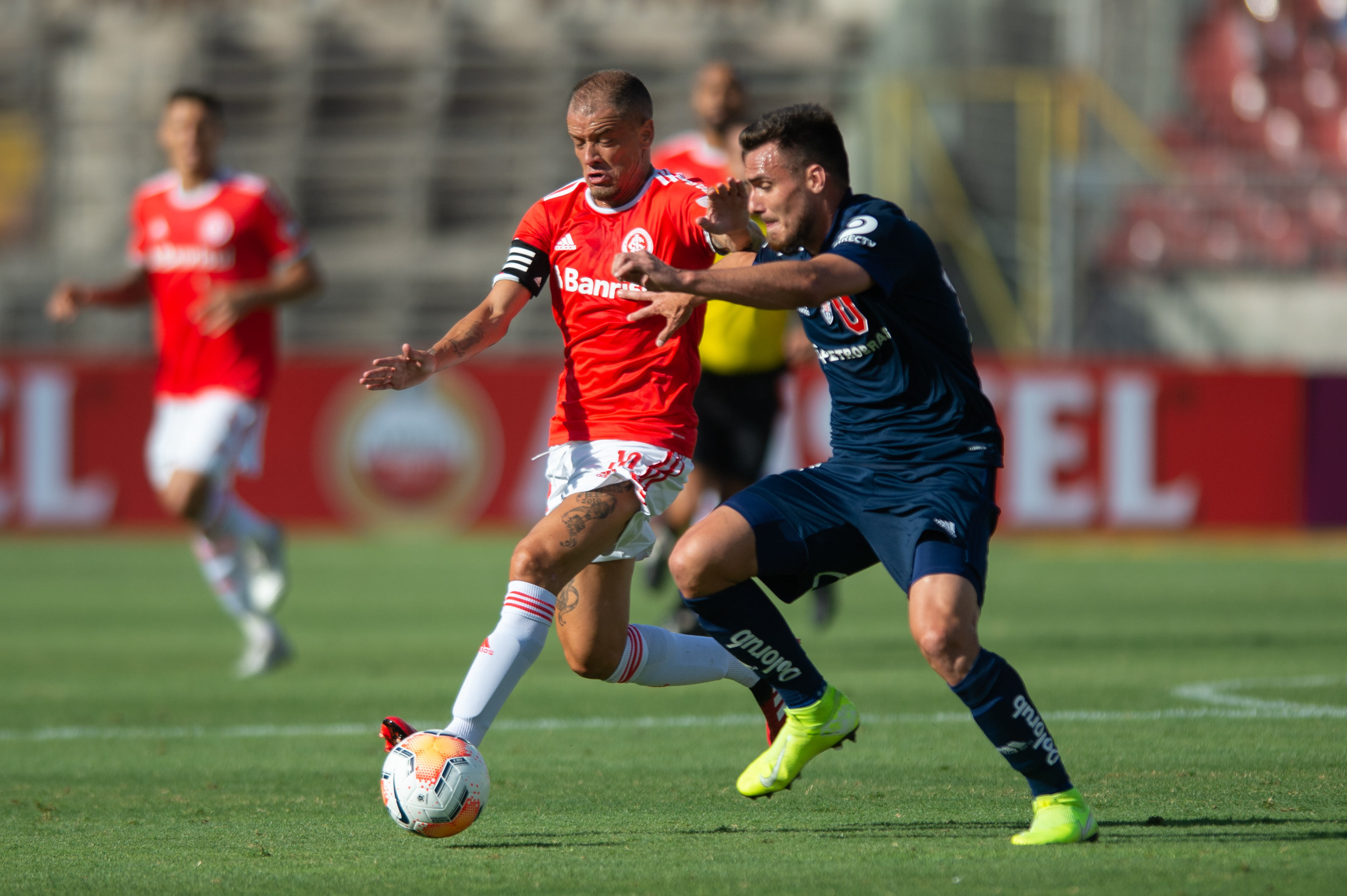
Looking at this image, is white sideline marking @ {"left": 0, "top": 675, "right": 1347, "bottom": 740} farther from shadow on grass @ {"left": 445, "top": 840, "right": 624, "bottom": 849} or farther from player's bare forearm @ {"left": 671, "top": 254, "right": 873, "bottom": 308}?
player's bare forearm @ {"left": 671, "top": 254, "right": 873, "bottom": 308}

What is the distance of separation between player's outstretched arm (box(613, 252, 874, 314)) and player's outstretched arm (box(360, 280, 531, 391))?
845 mm

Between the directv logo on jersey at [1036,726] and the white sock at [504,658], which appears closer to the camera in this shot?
the directv logo on jersey at [1036,726]

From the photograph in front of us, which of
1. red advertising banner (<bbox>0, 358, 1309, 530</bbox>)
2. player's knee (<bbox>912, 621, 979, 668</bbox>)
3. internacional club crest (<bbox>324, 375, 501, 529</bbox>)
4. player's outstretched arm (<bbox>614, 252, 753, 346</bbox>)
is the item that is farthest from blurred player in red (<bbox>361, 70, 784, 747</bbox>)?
internacional club crest (<bbox>324, 375, 501, 529</bbox>)

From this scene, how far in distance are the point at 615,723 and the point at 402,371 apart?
223 cm

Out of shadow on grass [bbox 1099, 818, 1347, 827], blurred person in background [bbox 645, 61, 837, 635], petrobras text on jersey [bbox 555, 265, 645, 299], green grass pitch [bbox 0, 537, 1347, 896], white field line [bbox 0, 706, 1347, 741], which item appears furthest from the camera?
blurred person in background [bbox 645, 61, 837, 635]

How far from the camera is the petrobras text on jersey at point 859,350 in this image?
463 centimetres

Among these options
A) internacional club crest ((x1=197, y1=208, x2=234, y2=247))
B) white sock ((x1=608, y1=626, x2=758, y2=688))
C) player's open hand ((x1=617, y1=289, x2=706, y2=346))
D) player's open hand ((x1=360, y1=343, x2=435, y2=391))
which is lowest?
white sock ((x1=608, y1=626, x2=758, y2=688))

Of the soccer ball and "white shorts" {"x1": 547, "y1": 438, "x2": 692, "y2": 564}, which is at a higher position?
"white shorts" {"x1": 547, "y1": 438, "x2": 692, "y2": 564}

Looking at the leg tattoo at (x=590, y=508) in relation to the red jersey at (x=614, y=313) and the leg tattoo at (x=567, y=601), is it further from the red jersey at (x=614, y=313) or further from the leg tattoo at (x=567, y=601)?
the leg tattoo at (x=567, y=601)

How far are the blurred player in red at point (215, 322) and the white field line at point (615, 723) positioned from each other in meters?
1.70

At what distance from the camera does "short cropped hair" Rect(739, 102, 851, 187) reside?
4.58m

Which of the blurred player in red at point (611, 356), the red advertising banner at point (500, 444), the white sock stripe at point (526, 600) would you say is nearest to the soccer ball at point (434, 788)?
the white sock stripe at point (526, 600)

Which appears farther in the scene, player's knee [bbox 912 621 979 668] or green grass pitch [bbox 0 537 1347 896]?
player's knee [bbox 912 621 979 668]

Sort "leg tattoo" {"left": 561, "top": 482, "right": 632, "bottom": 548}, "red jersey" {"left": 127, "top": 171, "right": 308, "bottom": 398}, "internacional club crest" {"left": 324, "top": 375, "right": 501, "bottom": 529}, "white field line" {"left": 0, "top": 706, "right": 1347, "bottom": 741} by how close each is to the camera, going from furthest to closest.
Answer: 1. "internacional club crest" {"left": 324, "top": 375, "right": 501, "bottom": 529}
2. "red jersey" {"left": 127, "top": 171, "right": 308, "bottom": 398}
3. "white field line" {"left": 0, "top": 706, "right": 1347, "bottom": 741}
4. "leg tattoo" {"left": 561, "top": 482, "right": 632, "bottom": 548}
